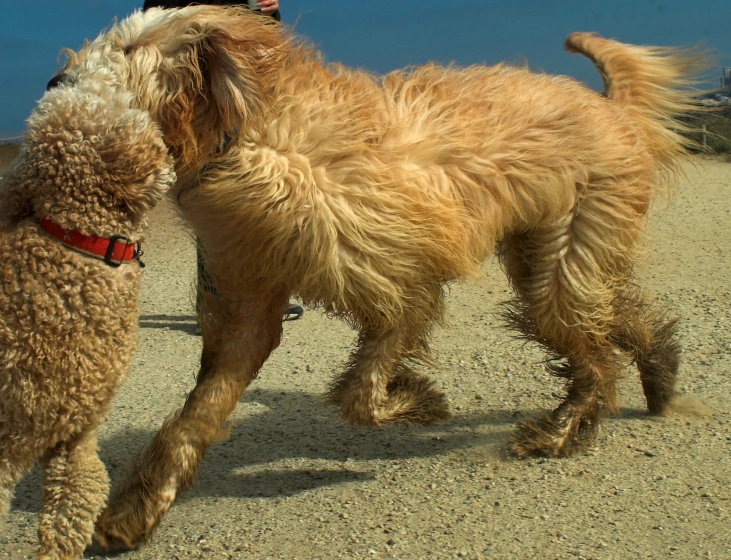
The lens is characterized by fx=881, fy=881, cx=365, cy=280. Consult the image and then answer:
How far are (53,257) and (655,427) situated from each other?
3.34m

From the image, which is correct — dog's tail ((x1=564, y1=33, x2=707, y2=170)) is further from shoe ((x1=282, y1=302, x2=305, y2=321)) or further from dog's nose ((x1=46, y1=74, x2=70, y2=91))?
shoe ((x1=282, y1=302, x2=305, y2=321))

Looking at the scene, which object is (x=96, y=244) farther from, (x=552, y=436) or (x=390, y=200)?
(x=552, y=436)

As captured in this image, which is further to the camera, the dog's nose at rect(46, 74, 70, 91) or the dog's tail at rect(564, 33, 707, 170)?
the dog's tail at rect(564, 33, 707, 170)

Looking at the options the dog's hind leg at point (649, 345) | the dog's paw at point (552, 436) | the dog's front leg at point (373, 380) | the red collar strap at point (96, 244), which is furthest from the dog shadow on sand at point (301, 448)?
the red collar strap at point (96, 244)

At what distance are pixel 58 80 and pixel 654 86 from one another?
3.15 meters

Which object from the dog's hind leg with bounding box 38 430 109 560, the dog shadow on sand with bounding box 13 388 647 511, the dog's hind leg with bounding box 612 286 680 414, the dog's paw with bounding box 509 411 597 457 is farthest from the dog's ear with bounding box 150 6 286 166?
the dog's hind leg with bounding box 612 286 680 414

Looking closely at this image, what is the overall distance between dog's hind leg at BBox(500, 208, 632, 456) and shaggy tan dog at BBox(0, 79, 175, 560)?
2153 millimetres

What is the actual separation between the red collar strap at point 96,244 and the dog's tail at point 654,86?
2.88m

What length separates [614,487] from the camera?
12.8 ft

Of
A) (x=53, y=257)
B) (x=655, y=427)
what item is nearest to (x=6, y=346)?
(x=53, y=257)

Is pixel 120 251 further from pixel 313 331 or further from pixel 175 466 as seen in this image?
pixel 313 331

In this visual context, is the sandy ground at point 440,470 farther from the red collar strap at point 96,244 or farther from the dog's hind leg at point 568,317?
the red collar strap at point 96,244

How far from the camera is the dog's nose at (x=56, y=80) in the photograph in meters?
2.69

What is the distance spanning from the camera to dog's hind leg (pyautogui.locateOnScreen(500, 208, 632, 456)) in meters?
4.14
